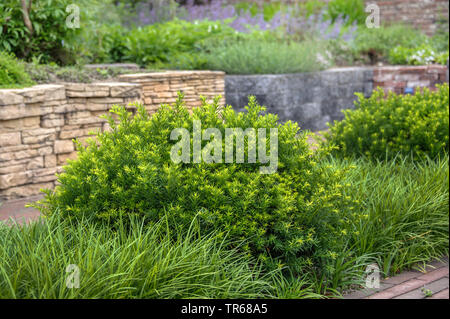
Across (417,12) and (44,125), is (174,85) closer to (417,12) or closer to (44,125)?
(44,125)

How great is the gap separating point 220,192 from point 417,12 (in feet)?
38.1

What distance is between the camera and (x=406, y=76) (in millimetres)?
10172

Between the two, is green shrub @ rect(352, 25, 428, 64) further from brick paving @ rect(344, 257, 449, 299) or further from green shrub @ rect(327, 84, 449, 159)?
brick paving @ rect(344, 257, 449, 299)

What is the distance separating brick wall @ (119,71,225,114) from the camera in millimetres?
6934

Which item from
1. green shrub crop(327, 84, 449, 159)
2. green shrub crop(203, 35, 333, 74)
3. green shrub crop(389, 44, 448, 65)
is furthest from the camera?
green shrub crop(389, 44, 448, 65)

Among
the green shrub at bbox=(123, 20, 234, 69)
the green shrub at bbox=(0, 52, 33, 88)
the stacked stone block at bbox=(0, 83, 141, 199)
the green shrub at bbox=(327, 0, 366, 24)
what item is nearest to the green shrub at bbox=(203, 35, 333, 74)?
the green shrub at bbox=(123, 20, 234, 69)

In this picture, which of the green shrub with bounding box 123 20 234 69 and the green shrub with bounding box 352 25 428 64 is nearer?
the green shrub with bounding box 123 20 234 69

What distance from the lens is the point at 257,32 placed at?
9984 millimetres

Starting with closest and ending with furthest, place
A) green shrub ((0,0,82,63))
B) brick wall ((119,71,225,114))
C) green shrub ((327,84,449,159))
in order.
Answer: green shrub ((327,84,449,159)) → green shrub ((0,0,82,63)) → brick wall ((119,71,225,114))

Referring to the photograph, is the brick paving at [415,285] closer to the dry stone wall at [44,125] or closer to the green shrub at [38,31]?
the dry stone wall at [44,125]

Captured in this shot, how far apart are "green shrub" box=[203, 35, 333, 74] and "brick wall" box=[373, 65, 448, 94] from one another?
4.70 ft

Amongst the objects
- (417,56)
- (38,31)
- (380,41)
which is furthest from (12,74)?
(380,41)
